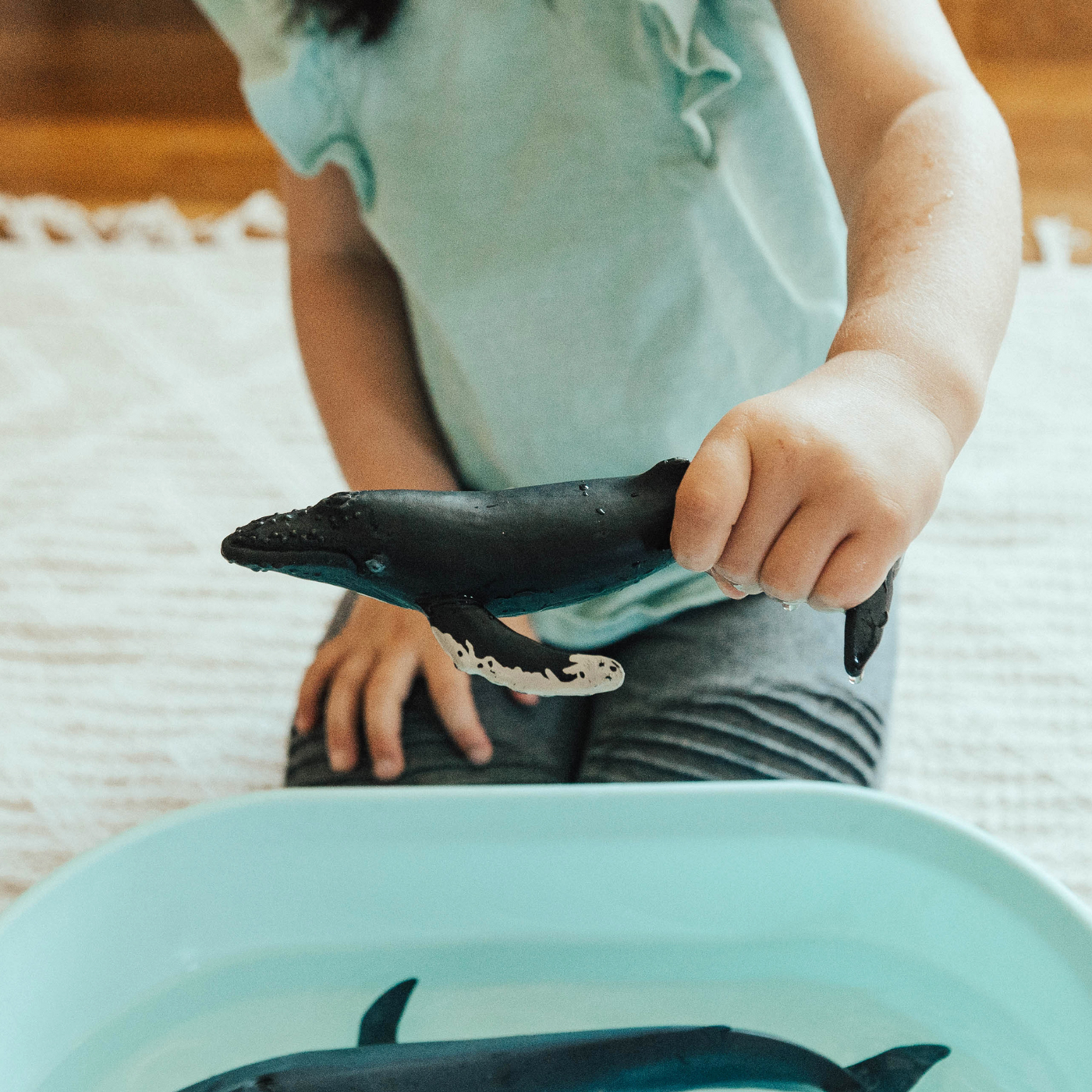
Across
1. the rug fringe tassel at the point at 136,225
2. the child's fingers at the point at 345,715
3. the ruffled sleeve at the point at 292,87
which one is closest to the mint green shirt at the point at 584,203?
the ruffled sleeve at the point at 292,87

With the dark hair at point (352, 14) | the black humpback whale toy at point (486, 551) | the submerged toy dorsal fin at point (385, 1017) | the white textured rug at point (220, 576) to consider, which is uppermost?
the dark hair at point (352, 14)

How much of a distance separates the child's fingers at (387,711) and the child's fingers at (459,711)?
2cm

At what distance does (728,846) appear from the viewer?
501mm

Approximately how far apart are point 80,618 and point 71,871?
42cm

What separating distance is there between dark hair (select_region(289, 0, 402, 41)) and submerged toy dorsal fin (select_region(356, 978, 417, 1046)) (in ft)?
1.39

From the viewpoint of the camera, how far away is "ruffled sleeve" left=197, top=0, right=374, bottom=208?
552mm

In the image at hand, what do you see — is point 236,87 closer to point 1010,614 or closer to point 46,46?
point 46,46

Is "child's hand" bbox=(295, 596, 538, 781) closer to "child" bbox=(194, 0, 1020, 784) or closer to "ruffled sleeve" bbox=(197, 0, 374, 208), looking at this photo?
"child" bbox=(194, 0, 1020, 784)

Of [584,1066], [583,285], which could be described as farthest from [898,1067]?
[583,285]

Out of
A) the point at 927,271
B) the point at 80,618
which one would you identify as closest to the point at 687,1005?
the point at 927,271

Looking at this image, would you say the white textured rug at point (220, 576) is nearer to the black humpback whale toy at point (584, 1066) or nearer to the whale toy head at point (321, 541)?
the black humpback whale toy at point (584, 1066)

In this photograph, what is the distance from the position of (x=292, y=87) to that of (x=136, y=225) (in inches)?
32.7

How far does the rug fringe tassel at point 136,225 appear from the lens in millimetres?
1284

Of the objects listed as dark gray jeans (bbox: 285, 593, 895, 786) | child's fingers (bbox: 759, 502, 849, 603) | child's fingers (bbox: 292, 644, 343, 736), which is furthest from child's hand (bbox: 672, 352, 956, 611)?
child's fingers (bbox: 292, 644, 343, 736)
